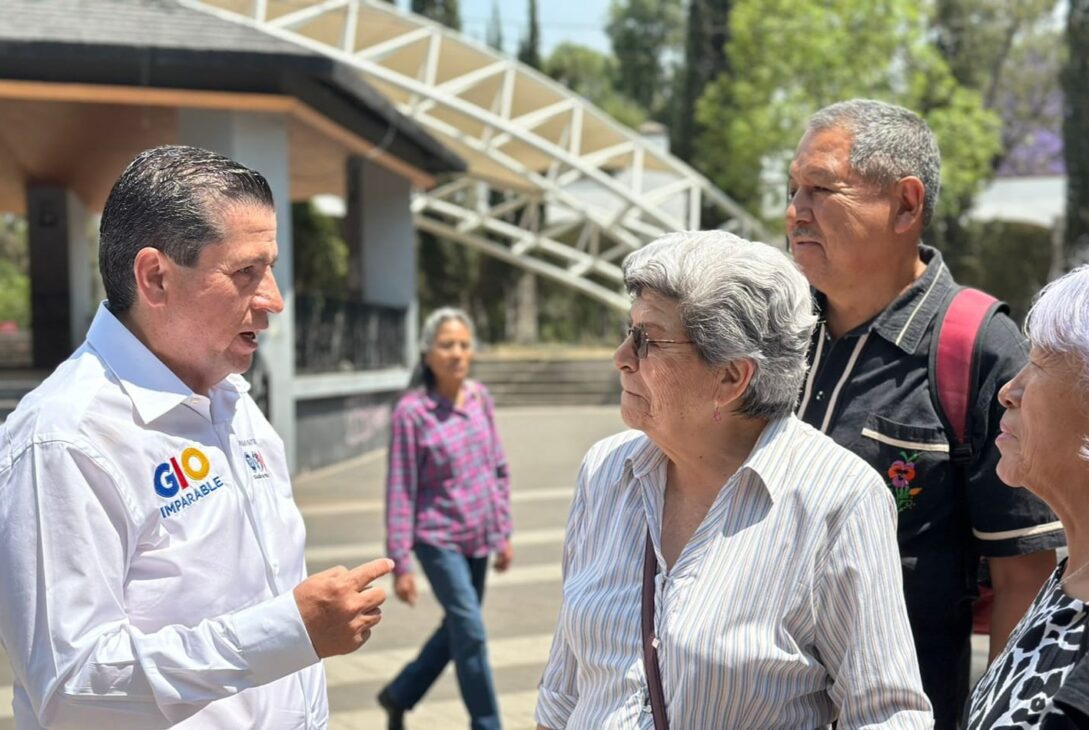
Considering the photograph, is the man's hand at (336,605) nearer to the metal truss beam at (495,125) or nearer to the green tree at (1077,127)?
the metal truss beam at (495,125)

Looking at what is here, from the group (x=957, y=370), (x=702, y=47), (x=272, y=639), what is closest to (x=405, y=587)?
(x=957, y=370)

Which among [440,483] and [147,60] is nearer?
[440,483]

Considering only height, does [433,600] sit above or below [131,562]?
below

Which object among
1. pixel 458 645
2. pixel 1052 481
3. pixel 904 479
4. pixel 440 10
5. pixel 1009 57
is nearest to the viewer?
pixel 1052 481

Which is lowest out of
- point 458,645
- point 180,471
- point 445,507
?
point 458,645

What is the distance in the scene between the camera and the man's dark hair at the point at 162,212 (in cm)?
218

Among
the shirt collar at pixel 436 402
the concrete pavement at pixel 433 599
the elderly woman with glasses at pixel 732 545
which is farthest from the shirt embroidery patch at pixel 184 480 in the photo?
the concrete pavement at pixel 433 599

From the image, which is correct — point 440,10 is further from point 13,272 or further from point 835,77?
point 13,272

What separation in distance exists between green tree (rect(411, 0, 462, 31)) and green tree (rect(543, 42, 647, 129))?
19.3m

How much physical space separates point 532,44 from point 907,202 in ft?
157

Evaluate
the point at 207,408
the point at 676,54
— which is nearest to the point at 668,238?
the point at 207,408

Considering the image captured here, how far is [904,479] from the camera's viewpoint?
2684 millimetres

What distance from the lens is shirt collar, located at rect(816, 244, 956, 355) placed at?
2766 mm

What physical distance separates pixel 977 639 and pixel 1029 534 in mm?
5130
